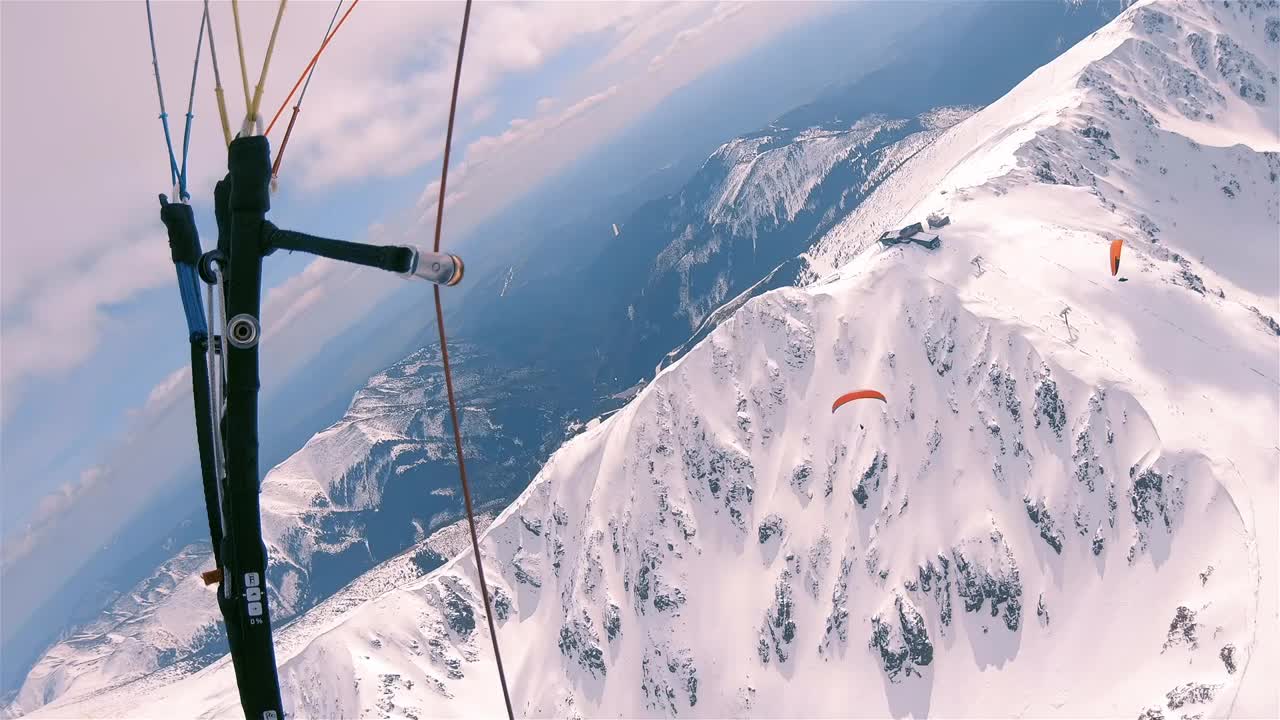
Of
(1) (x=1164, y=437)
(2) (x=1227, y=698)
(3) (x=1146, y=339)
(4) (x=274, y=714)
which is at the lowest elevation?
(2) (x=1227, y=698)

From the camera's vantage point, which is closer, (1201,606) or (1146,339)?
(1201,606)

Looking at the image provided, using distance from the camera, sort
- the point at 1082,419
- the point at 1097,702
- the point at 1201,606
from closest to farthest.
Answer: the point at 1201,606, the point at 1097,702, the point at 1082,419

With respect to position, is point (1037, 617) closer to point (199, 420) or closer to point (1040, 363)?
point (1040, 363)

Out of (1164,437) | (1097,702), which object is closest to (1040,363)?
(1164,437)

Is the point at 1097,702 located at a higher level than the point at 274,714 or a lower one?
lower

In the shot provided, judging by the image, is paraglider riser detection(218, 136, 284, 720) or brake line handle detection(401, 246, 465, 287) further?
paraglider riser detection(218, 136, 284, 720)

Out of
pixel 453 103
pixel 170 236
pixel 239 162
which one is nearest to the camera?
pixel 239 162

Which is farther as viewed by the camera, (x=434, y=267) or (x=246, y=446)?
(x=246, y=446)

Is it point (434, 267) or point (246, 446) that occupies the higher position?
point (434, 267)
